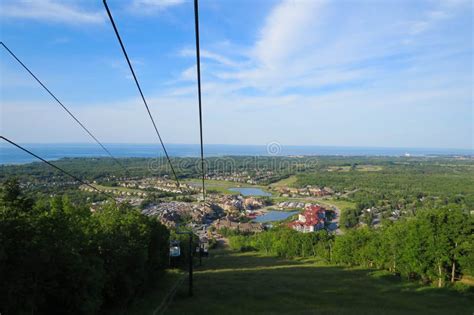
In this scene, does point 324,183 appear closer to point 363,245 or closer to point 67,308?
point 363,245

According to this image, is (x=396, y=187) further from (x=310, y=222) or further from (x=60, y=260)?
(x=60, y=260)

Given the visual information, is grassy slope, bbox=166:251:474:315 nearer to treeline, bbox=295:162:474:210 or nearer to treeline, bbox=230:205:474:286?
treeline, bbox=230:205:474:286

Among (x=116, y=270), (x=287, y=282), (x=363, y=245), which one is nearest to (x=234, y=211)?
(x=363, y=245)

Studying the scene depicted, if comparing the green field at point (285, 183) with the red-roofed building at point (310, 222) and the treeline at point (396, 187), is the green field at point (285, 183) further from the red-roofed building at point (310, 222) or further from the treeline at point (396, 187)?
the red-roofed building at point (310, 222)

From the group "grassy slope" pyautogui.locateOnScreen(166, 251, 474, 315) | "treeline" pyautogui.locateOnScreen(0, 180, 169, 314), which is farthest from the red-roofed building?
"treeline" pyautogui.locateOnScreen(0, 180, 169, 314)

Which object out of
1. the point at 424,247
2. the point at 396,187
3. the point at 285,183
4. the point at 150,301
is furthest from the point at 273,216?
the point at 150,301

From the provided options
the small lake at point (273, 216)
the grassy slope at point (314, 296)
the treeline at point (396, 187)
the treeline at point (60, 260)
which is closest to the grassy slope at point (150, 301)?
the treeline at point (60, 260)
